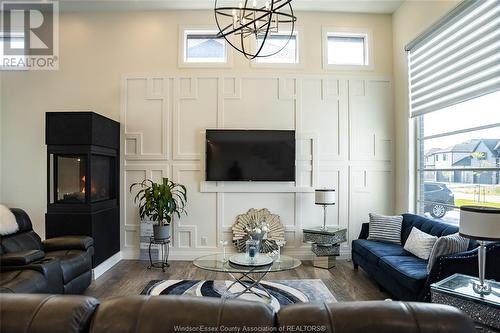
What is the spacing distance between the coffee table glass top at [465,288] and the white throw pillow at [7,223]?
13.9ft

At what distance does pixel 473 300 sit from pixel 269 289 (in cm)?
209

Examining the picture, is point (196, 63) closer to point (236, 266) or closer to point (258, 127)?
point (258, 127)

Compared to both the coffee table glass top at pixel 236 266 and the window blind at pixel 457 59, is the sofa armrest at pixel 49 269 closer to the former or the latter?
the coffee table glass top at pixel 236 266

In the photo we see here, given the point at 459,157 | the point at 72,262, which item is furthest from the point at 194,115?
the point at 459,157

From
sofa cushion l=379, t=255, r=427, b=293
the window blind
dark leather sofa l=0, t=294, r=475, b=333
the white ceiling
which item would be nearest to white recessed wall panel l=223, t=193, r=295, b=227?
sofa cushion l=379, t=255, r=427, b=293

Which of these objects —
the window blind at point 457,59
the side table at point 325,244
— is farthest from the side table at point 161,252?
the window blind at point 457,59

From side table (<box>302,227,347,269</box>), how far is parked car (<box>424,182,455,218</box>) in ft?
4.23

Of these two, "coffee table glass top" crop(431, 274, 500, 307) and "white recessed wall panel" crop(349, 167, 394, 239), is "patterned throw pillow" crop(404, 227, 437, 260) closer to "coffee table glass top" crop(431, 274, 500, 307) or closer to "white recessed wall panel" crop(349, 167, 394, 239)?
"coffee table glass top" crop(431, 274, 500, 307)

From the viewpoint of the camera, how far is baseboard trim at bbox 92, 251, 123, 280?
4.10 metres

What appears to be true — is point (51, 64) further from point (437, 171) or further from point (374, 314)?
point (437, 171)

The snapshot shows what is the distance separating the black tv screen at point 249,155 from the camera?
492cm

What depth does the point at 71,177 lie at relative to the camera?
4.12m

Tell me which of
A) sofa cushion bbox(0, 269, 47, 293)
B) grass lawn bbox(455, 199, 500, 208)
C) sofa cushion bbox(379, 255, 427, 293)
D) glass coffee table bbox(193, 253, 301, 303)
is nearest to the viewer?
sofa cushion bbox(0, 269, 47, 293)

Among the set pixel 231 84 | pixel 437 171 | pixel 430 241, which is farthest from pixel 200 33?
pixel 430 241
